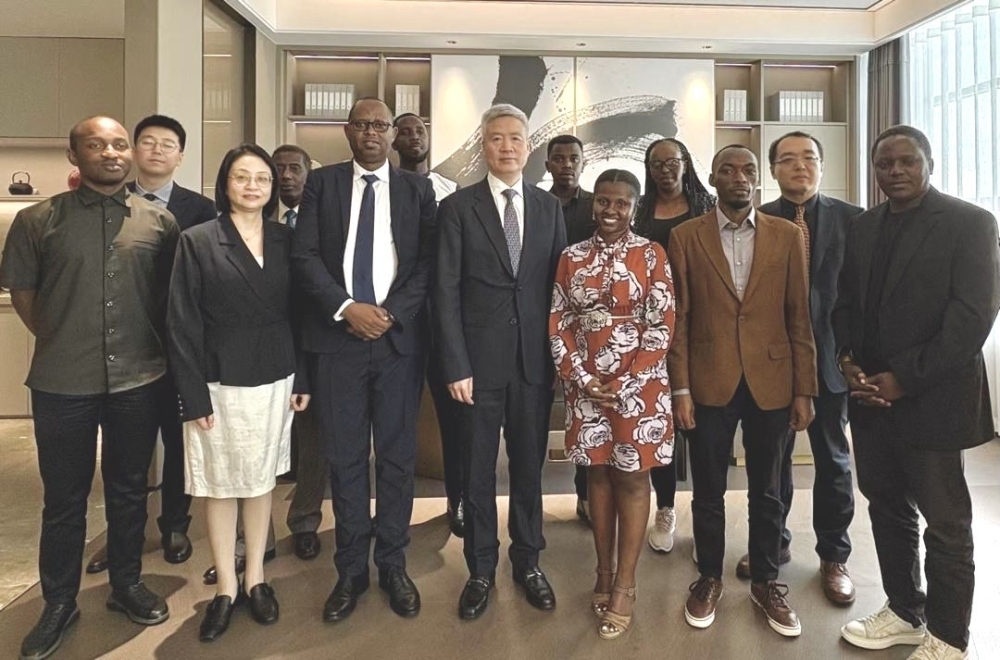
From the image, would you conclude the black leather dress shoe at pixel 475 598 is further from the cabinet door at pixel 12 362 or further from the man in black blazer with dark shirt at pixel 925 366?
the cabinet door at pixel 12 362

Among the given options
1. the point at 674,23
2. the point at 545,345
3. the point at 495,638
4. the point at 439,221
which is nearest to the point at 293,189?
the point at 439,221

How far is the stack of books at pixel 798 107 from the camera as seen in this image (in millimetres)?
6625

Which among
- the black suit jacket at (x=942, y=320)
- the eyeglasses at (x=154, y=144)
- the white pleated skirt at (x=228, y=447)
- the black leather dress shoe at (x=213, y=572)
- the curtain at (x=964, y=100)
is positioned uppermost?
the curtain at (x=964, y=100)

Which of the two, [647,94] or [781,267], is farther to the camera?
[647,94]

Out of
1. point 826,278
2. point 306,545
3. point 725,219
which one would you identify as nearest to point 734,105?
point 826,278

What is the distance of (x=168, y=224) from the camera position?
8.49 ft

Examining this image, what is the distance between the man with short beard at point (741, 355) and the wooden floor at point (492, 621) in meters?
0.15

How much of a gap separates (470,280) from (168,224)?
1.17 m

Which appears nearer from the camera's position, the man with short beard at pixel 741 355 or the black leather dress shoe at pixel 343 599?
the man with short beard at pixel 741 355

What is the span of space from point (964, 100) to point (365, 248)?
17.5ft

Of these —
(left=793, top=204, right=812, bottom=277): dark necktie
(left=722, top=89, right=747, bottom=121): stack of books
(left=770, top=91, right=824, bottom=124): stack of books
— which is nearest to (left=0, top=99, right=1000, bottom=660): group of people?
(left=793, top=204, right=812, bottom=277): dark necktie

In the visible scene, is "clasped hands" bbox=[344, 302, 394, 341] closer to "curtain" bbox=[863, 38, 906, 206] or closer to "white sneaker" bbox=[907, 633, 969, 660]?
"white sneaker" bbox=[907, 633, 969, 660]

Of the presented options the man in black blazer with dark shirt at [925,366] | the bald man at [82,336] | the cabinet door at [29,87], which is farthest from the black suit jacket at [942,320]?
the cabinet door at [29,87]

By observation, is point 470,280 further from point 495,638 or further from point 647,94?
point 647,94
